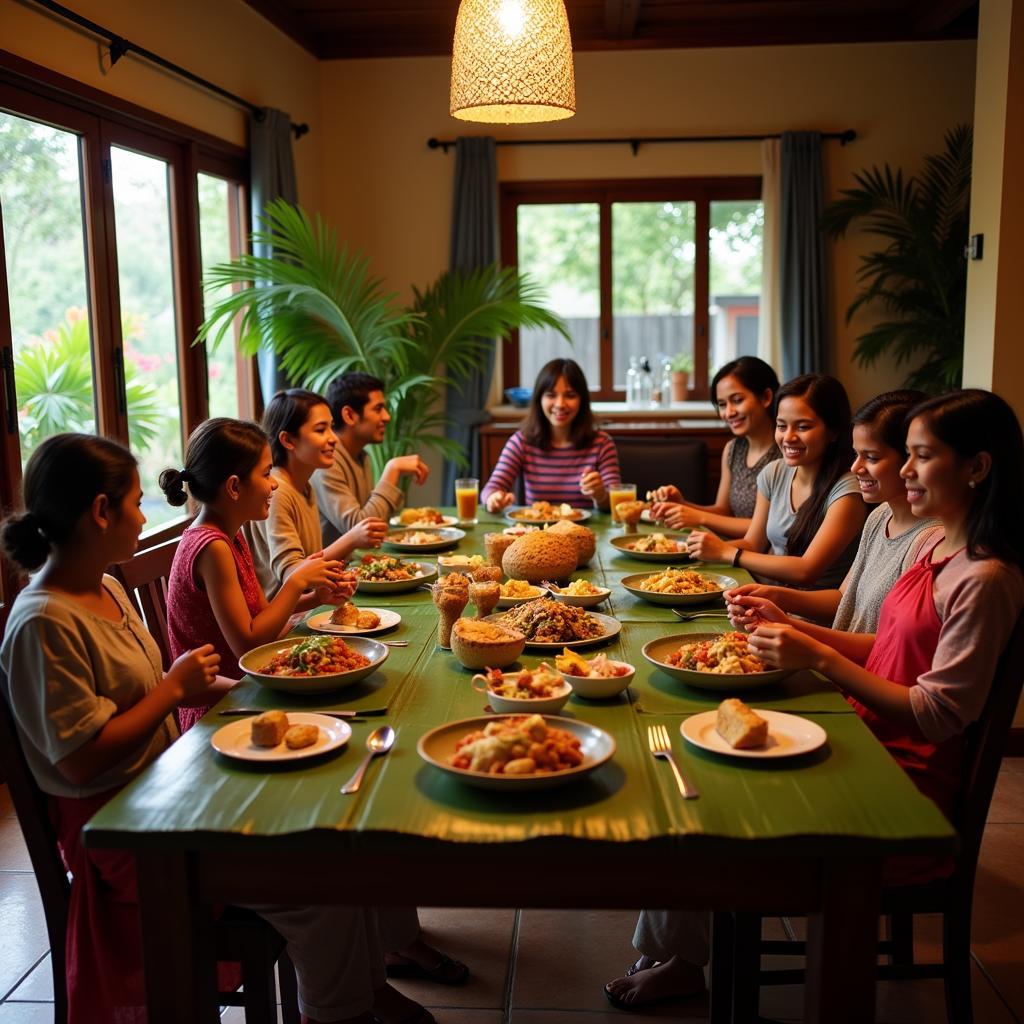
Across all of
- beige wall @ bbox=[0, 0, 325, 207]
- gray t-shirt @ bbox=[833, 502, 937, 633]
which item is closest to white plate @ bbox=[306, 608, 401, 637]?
gray t-shirt @ bbox=[833, 502, 937, 633]

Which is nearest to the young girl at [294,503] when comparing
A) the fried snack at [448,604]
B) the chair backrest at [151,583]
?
the chair backrest at [151,583]

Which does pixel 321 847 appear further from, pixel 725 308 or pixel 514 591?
pixel 725 308

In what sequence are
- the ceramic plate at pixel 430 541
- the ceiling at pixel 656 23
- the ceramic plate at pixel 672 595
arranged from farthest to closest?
the ceiling at pixel 656 23 < the ceramic plate at pixel 430 541 < the ceramic plate at pixel 672 595

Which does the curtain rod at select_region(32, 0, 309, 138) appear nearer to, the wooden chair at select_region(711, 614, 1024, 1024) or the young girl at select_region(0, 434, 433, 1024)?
the young girl at select_region(0, 434, 433, 1024)

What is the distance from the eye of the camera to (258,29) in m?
5.07

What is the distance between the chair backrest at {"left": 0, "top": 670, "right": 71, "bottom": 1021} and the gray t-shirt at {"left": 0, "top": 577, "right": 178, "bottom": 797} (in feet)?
0.07

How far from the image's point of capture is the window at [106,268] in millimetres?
3377

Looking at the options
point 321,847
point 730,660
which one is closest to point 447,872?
point 321,847

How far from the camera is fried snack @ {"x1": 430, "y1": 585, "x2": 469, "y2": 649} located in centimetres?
204

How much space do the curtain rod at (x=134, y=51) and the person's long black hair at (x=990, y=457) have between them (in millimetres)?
2935

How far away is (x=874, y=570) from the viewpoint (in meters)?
2.16

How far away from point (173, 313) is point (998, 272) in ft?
10.4

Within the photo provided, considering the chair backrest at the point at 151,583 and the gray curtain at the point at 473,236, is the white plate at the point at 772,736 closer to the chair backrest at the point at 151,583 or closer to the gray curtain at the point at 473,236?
the chair backrest at the point at 151,583

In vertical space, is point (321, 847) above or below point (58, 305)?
below
